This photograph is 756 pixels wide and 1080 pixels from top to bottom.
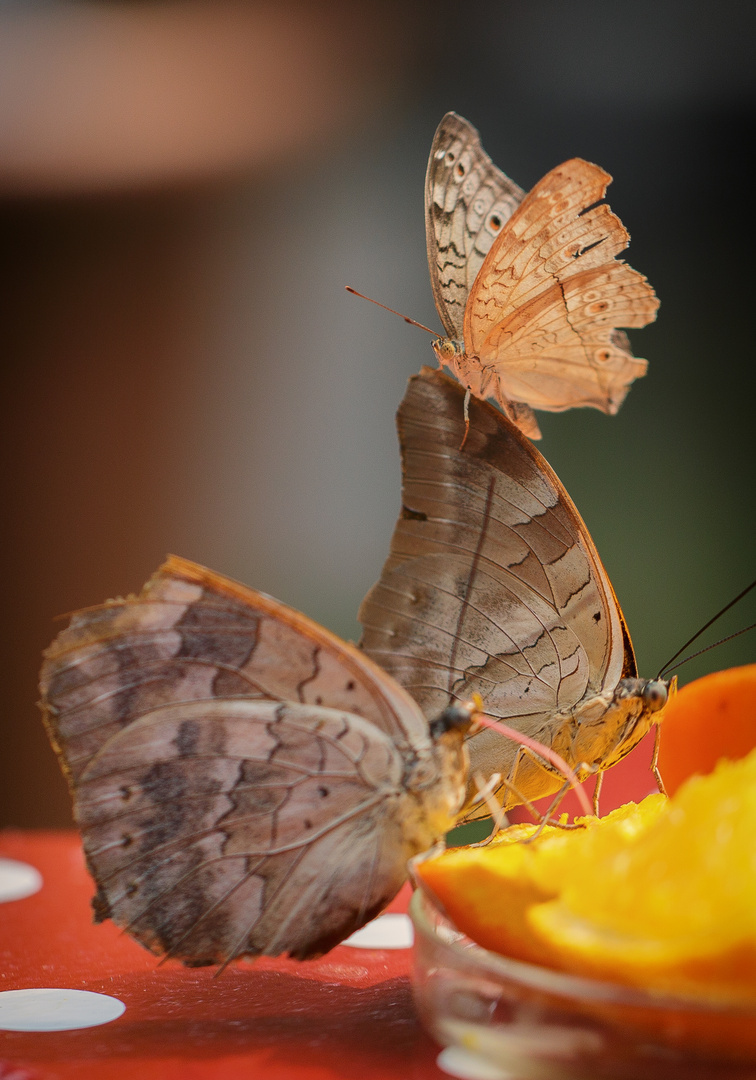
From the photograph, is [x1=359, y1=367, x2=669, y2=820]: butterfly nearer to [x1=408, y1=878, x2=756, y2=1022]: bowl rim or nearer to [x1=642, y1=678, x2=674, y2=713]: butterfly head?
[x1=642, y1=678, x2=674, y2=713]: butterfly head

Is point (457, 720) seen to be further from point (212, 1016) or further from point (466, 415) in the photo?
point (466, 415)

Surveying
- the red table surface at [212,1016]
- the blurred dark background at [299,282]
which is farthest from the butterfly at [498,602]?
the blurred dark background at [299,282]

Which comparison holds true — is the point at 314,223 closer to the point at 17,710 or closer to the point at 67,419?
the point at 67,419

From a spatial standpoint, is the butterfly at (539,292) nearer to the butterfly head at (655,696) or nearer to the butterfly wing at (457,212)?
the butterfly wing at (457,212)

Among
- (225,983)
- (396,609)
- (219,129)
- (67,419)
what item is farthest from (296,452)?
(225,983)

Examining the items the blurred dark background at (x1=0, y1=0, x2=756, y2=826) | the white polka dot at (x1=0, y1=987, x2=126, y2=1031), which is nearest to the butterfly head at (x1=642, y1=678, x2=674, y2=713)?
the white polka dot at (x1=0, y1=987, x2=126, y2=1031)

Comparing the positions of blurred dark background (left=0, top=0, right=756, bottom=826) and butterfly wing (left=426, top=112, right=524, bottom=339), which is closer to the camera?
butterfly wing (left=426, top=112, right=524, bottom=339)

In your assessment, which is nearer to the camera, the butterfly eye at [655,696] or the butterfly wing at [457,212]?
the butterfly eye at [655,696]
